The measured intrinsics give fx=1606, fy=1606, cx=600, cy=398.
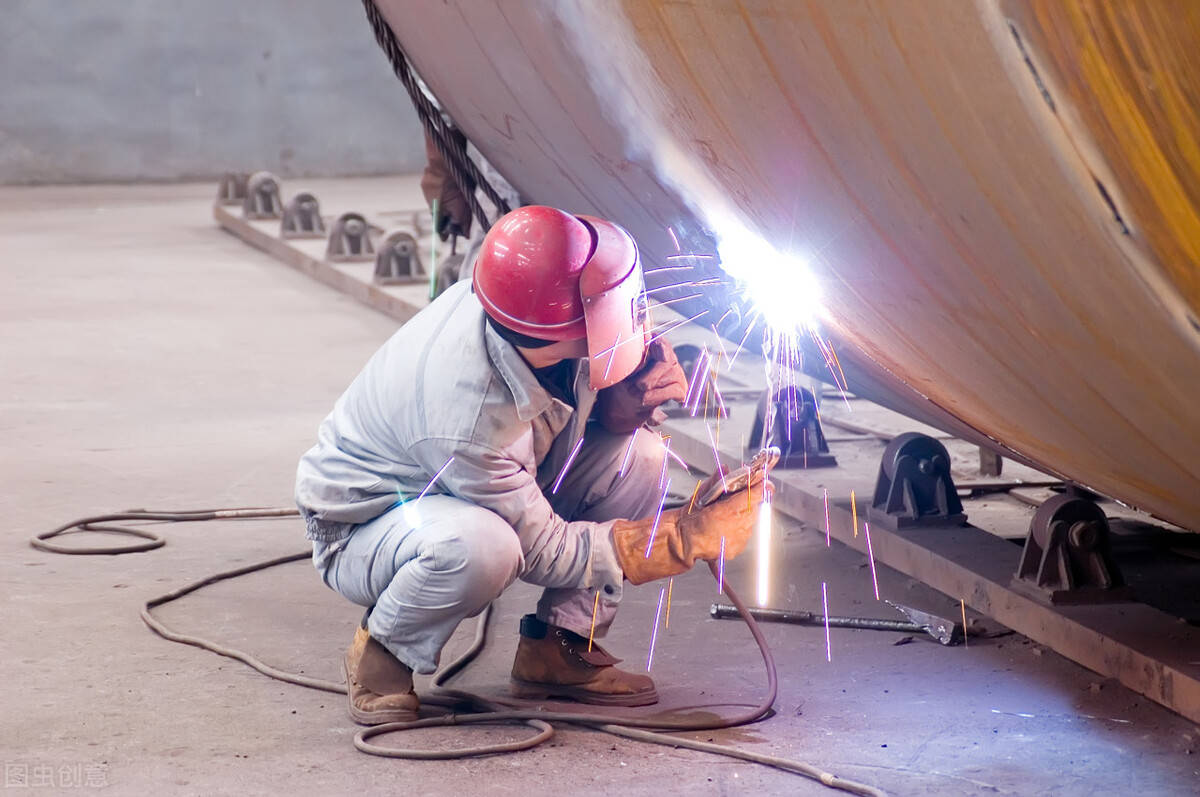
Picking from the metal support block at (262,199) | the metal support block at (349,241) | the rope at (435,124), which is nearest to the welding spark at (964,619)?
the rope at (435,124)

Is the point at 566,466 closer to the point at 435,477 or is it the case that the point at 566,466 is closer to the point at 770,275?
the point at 435,477

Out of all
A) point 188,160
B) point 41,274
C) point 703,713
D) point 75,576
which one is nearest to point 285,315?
point 41,274

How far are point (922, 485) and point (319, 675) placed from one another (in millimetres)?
1461

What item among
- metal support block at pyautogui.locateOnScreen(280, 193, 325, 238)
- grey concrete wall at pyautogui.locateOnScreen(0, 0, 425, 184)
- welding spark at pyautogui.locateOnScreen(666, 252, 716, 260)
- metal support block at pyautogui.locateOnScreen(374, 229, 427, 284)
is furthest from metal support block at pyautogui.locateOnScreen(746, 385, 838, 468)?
grey concrete wall at pyautogui.locateOnScreen(0, 0, 425, 184)

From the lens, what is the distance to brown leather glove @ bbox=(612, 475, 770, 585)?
2.68m

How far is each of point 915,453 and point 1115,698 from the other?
3.12ft

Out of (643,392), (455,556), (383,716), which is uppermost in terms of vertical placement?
(643,392)

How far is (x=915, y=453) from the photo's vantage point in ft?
12.1

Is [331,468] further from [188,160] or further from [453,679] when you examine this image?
[188,160]

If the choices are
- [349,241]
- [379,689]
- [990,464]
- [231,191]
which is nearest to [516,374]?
[379,689]

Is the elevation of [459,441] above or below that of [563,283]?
below

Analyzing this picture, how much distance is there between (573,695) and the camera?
292 centimetres

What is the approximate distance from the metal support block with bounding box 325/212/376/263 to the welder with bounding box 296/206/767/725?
5.87 metres

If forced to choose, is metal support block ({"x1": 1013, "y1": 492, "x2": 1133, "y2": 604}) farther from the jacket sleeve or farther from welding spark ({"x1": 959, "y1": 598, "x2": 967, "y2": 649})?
the jacket sleeve
